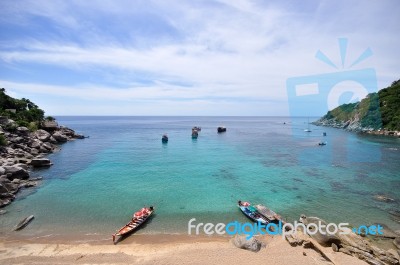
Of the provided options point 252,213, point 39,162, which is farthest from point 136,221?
point 39,162

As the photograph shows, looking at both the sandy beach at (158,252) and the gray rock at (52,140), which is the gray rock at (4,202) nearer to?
the sandy beach at (158,252)

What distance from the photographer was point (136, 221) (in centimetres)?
2373

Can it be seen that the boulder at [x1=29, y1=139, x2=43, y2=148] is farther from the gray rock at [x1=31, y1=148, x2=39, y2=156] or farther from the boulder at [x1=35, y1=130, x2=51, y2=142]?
the boulder at [x1=35, y1=130, x2=51, y2=142]

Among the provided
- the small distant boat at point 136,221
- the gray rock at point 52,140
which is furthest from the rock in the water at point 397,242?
the gray rock at point 52,140

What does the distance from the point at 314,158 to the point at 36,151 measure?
64996mm

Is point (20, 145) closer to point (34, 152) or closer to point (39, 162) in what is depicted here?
point (34, 152)

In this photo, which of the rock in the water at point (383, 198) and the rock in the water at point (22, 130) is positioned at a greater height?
the rock in the water at point (22, 130)

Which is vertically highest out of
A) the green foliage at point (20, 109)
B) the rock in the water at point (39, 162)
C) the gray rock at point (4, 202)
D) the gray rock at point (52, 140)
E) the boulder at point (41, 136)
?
the green foliage at point (20, 109)

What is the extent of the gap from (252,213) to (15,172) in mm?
34823

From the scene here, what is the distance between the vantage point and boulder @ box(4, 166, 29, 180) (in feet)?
115

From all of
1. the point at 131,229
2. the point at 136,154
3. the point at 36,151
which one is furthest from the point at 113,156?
the point at 131,229

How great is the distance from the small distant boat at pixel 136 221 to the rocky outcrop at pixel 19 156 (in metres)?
16.3

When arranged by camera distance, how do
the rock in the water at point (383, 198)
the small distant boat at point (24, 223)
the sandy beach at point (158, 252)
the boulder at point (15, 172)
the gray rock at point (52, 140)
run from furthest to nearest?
1. the gray rock at point (52, 140)
2. the boulder at point (15, 172)
3. the rock in the water at point (383, 198)
4. the small distant boat at point (24, 223)
5. the sandy beach at point (158, 252)

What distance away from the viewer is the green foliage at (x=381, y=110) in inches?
4098
